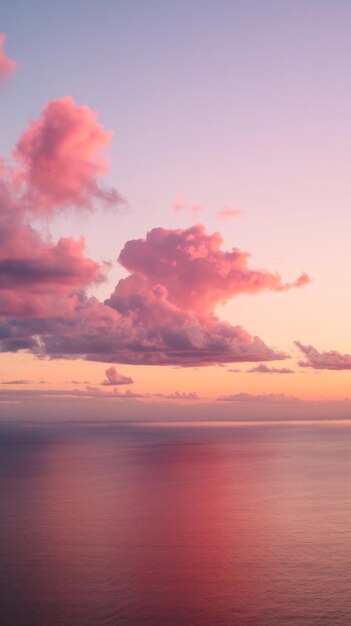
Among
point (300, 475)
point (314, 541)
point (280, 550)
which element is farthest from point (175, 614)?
point (300, 475)

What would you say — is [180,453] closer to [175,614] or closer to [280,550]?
[280,550]

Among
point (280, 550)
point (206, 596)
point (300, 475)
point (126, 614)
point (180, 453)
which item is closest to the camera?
point (126, 614)

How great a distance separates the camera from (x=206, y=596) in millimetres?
38312

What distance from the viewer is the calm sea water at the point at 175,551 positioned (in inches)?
1416

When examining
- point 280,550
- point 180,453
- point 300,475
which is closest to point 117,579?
point 280,550

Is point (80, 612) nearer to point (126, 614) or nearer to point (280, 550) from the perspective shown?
point (126, 614)

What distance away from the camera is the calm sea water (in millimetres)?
35969

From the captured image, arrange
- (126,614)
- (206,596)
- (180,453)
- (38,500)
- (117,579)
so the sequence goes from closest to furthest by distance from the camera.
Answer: (126,614)
(206,596)
(117,579)
(38,500)
(180,453)

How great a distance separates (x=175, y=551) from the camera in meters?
48.5

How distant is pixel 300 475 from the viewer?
3922 inches

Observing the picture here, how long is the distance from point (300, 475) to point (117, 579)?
63.0 m

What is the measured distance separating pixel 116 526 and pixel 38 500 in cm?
1671

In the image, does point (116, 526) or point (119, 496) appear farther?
point (119, 496)

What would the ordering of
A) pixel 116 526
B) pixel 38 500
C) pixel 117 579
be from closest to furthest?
pixel 117 579 < pixel 116 526 < pixel 38 500
